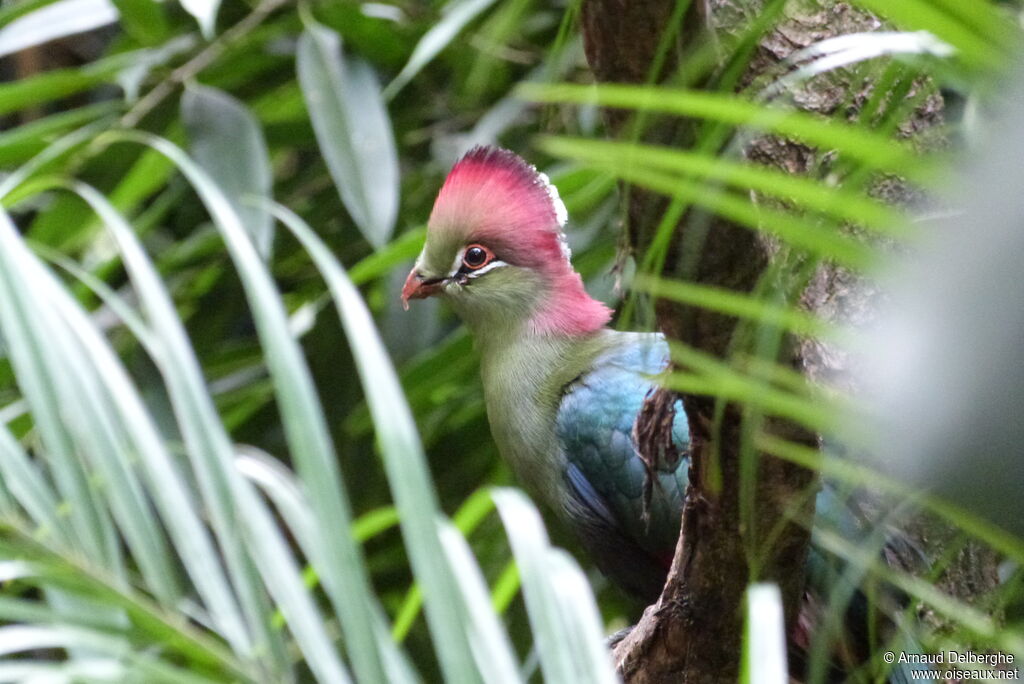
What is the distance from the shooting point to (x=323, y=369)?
2.21 metres

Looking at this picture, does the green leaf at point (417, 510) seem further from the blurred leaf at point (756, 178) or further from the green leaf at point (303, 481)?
the blurred leaf at point (756, 178)

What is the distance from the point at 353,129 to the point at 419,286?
0.34m

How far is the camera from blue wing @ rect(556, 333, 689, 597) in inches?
61.4

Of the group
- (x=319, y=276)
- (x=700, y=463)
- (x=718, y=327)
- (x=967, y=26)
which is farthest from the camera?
(x=319, y=276)

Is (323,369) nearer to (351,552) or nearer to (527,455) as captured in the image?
(527,455)

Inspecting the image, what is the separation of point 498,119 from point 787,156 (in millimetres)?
728

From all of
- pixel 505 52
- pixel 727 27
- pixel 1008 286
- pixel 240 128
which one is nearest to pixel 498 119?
pixel 505 52

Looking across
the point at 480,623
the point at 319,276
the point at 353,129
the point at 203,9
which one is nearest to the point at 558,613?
the point at 480,623

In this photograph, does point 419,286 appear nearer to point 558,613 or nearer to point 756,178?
point 558,613

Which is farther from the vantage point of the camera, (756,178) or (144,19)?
(144,19)

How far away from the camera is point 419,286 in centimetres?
165

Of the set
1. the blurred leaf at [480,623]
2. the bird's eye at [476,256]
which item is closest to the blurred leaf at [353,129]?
the bird's eye at [476,256]

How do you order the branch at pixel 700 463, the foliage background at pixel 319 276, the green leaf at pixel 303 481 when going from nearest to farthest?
1. the foliage background at pixel 319 276
2. the green leaf at pixel 303 481
3. the branch at pixel 700 463

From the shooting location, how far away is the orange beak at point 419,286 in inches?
64.8
